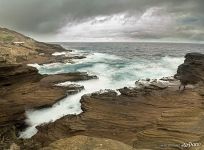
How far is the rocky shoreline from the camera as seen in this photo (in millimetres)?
18125

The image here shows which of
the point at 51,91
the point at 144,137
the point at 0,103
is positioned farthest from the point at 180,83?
the point at 0,103

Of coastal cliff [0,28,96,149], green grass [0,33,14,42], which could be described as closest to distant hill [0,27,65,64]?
green grass [0,33,14,42]

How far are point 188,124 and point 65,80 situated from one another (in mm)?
21555

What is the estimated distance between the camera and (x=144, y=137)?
63.8ft

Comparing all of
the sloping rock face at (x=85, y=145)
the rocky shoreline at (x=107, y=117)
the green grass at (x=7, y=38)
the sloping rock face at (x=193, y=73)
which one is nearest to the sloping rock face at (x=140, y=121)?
Answer: the rocky shoreline at (x=107, y=117)

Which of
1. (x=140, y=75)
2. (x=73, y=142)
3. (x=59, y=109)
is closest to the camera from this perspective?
(x=73, y=142)

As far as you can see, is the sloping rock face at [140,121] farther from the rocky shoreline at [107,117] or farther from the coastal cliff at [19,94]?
the coastal cliff at [19,94]

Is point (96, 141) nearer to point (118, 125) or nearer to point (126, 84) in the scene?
point (118, 125)

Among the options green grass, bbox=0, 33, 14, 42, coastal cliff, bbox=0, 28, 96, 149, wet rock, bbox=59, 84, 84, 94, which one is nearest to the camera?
coastal cliff, bbox=0, 28, 96, 149

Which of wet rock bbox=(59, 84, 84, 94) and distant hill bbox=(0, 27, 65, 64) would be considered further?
distant hill bbox=(0, 27, 65, 64)

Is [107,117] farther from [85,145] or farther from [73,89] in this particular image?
[73,89]

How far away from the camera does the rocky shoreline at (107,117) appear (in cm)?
1812

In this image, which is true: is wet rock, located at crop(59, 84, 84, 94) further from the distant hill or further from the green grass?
the green grass

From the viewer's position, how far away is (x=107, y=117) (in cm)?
2325
